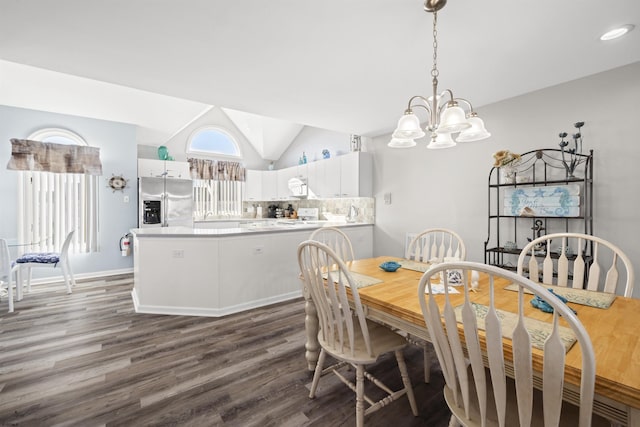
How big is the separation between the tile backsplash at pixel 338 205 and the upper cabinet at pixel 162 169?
1799 mm

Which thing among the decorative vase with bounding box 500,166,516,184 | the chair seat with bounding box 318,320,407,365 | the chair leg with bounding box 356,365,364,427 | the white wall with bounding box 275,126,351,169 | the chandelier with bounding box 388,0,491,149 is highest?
the white wall with bounding box 275,126,351,169

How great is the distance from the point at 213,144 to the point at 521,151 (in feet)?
19.2

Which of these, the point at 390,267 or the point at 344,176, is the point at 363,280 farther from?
the point at 344,176

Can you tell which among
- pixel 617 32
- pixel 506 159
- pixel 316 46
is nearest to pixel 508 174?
pixel 506 159

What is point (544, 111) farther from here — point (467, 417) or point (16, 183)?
point (16, 183)

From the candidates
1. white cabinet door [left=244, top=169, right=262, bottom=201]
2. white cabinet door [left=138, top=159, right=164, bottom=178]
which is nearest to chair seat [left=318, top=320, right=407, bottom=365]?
white cabinet door [left=138, top=159, right=164, bottom=178]

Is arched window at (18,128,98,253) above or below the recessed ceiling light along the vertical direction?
below

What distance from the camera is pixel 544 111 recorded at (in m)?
2.78

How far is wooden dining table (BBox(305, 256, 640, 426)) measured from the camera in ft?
2.48

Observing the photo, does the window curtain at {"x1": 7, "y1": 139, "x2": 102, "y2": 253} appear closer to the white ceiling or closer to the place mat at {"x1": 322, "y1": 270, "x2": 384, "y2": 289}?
the white ceiling

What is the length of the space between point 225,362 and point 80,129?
4757mm

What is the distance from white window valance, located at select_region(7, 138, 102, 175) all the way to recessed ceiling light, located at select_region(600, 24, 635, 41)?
20.7 ft

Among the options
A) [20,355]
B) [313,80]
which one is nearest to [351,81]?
[313,80]

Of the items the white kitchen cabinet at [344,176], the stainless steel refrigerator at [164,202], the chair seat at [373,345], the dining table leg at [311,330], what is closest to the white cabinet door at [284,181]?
the white kitchen cabinet at [344,176]
